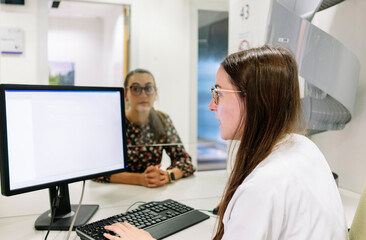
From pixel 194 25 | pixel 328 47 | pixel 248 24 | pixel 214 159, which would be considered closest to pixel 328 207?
pixel 328 47

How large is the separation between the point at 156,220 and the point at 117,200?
13.2 inches

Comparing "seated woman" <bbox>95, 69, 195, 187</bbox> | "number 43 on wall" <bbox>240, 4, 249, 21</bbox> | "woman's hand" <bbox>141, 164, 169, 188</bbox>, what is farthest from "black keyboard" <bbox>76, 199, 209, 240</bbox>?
"number 43 on wall" <bbox>240, 4, 249, 21</bbox>

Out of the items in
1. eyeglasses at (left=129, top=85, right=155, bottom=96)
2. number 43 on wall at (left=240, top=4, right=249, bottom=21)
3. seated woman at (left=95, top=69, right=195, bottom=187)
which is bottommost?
seated woman at (left=95, top=69, right=195, bottom=187)

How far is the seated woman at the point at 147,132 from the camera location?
5.59 ft

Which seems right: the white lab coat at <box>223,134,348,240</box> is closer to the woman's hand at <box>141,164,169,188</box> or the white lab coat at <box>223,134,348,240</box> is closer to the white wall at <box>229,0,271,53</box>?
the woman's hand at <box>141,164,169,188</box>

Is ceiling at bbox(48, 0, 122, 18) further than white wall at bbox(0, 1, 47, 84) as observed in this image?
Yes

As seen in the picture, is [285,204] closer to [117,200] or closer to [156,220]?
[156,220]

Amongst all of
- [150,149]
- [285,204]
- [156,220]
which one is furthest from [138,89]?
[285,204]

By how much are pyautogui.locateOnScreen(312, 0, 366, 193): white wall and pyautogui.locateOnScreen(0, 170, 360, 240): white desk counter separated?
10cm

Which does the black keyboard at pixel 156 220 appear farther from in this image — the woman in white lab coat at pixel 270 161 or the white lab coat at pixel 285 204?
the white lab coat at pixel 285 204

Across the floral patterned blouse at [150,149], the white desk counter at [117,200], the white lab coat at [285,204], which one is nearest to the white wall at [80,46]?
the floral patterned blouse at [150,149]

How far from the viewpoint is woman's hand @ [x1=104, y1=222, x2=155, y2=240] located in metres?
0.83

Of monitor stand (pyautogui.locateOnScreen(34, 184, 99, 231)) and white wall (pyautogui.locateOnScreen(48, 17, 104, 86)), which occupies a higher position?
white wall (pyautogui.locateOnScreen(48, 17, 104, 86))

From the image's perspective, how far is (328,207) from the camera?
663 mm
